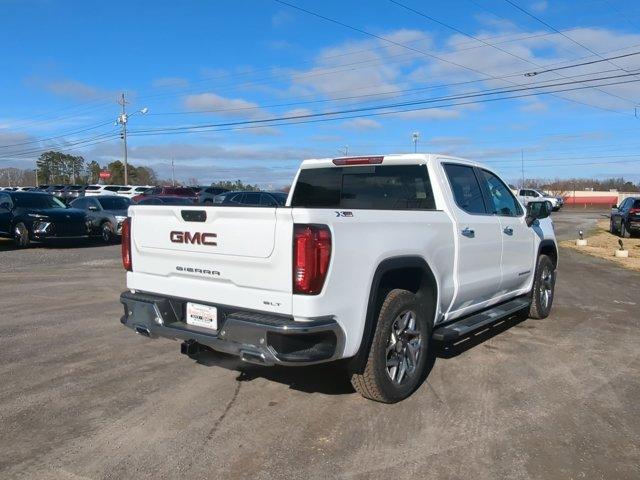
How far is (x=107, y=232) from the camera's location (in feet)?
61.8

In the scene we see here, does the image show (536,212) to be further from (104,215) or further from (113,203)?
(113,203)

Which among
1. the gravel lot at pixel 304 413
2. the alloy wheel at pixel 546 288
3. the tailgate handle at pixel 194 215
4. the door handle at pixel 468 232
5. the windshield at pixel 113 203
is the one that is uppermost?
the tailgate handle at pixel 194 215

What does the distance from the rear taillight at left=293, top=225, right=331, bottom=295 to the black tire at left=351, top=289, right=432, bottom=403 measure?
83cm

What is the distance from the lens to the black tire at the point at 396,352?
14.2 feet

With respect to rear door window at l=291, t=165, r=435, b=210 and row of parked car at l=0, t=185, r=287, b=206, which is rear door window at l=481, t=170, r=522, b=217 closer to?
rear door window at l=291, t=165, r=435, b=210

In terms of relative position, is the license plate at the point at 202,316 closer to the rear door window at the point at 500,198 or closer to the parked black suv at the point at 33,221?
the rear door window at the point at 500,198

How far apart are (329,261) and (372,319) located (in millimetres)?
724

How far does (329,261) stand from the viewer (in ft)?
12.4

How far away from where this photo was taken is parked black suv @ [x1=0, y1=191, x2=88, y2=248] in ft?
53.4

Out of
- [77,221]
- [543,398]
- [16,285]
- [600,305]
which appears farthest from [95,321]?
[77,221]

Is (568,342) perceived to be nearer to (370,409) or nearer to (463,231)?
(463,231)

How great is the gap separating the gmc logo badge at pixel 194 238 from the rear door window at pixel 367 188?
2061mm

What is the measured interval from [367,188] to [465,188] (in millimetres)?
981

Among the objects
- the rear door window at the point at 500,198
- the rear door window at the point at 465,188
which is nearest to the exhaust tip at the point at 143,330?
the rear door window at the point at 465,188
